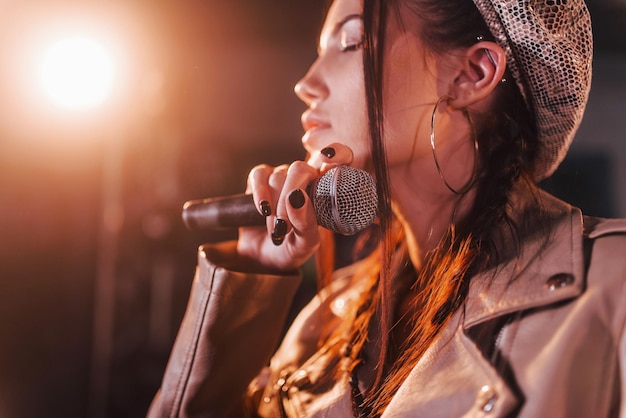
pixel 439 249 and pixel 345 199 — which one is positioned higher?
pixel 345 199

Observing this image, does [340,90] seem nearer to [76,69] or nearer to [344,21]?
[344,21]

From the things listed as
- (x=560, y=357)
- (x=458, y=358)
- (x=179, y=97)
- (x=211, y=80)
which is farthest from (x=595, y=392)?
(x=179, y=97)

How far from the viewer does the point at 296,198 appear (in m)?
0.88

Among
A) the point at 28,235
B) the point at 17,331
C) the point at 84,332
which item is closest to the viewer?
the point at 17,331

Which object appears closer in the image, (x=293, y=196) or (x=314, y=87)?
(x=293, y=196)

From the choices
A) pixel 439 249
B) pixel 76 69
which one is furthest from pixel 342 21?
pixel 76 69

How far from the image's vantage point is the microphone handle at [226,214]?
96cm

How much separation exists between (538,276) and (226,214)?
1.81 feet

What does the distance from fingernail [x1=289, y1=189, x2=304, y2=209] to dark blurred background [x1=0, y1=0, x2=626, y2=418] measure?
90 cm

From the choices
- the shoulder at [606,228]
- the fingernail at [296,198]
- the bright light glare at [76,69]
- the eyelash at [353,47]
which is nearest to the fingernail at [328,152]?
the fingernail at [296,198]

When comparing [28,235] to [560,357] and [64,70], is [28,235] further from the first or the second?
[560,357]

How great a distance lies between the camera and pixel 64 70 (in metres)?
1.92

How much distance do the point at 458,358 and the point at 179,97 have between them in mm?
1646

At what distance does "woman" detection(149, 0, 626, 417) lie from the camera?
738 millimetres
